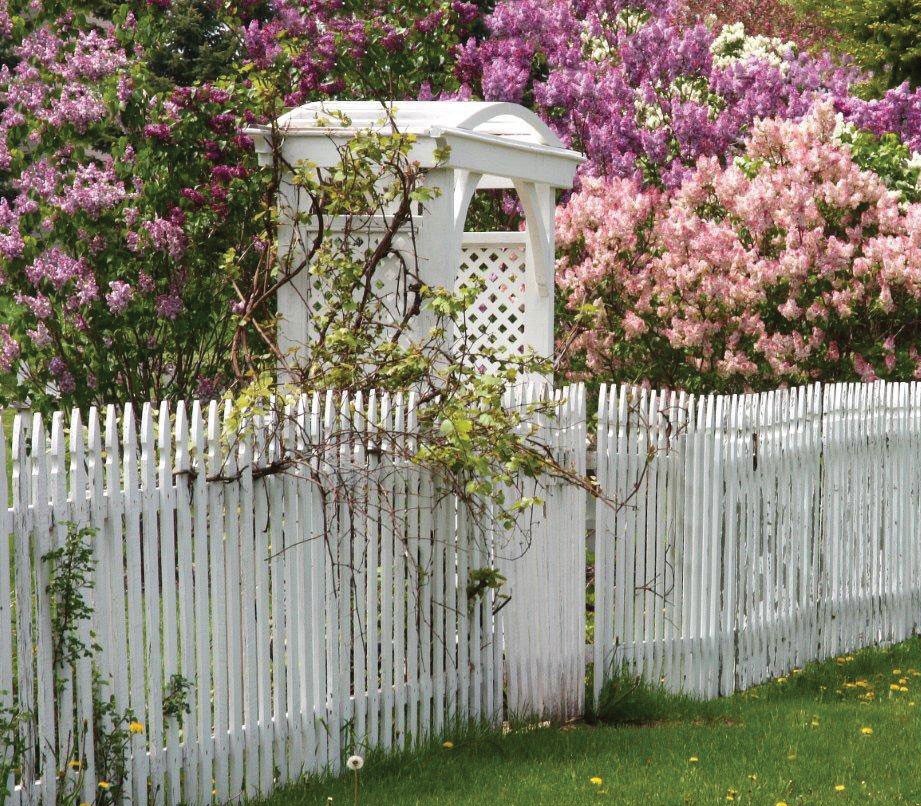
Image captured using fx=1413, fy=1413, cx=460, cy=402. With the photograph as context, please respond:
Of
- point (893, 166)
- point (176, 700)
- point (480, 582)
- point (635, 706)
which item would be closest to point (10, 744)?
point (176, 700)

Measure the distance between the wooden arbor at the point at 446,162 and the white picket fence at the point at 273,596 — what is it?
1.44 metres

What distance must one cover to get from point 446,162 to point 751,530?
243cm

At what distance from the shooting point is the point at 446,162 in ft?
23.6

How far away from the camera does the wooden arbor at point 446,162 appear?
7242 millimetres

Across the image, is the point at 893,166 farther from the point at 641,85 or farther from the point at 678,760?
the point at 678,760

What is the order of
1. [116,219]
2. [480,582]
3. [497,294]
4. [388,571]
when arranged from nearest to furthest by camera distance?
1. [388,571]
2. [480,582]
3. [116,219]
4. [497,294]

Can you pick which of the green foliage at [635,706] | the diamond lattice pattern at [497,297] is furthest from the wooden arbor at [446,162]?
the green foliage at [635,706]

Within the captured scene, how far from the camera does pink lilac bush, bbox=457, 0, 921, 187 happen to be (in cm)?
1322

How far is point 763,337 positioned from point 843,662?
3.06 meters

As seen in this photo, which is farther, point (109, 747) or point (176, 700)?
point (176, 700)

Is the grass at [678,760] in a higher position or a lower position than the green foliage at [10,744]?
lower

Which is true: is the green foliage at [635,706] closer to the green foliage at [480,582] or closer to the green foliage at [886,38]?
the green foliage at [480,582]

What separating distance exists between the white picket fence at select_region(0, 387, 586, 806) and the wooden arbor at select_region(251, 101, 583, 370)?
1.44m

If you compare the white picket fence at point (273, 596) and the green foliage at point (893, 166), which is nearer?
the white picket fence at point (273, 596)
